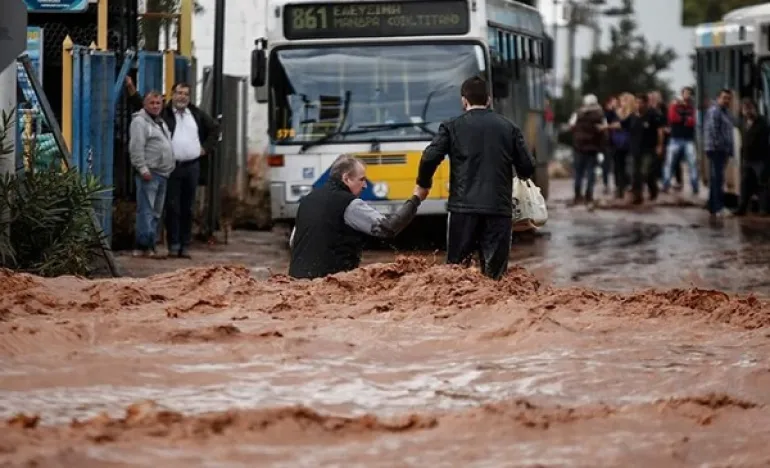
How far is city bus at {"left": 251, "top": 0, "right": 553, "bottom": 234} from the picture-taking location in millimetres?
22953

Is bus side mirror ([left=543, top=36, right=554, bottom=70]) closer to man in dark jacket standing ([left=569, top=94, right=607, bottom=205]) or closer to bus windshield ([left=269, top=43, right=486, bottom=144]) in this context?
man in dark jacket standing ([left=569, top=94, right=607, bottom=205])

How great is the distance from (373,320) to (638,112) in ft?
82.1

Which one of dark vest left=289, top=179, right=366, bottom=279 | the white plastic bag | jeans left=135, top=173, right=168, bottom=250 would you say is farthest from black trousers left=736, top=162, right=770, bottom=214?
dark vest left=289, top=179, right=366, bottom=279

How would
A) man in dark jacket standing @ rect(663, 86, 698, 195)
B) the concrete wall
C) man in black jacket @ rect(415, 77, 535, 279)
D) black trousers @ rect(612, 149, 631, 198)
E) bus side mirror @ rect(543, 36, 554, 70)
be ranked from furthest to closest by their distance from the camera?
man in dark jacket standing @ rect(663, 86, 698, 195)
black trousers @ rect(612, 149, 631, 198)
the concrete wall
bus side mirror @ rect(543, 36, 554, 70)
man in black jacket @ rect(415, 77, 535, 279)

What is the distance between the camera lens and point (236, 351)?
1142cm

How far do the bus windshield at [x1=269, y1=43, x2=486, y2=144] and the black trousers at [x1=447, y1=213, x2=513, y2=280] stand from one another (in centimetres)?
823

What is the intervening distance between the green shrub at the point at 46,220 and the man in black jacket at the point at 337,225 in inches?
120

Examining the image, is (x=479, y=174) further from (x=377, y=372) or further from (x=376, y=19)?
(x=376, y=19)

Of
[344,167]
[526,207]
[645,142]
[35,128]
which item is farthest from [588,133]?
[344,167]

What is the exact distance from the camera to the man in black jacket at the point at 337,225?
539 inches

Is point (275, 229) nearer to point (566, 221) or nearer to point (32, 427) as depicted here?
point (566, 221)

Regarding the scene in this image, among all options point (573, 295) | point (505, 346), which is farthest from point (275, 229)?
point (505, 346)

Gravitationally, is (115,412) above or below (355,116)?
below

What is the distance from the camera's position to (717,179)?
30.8 m
